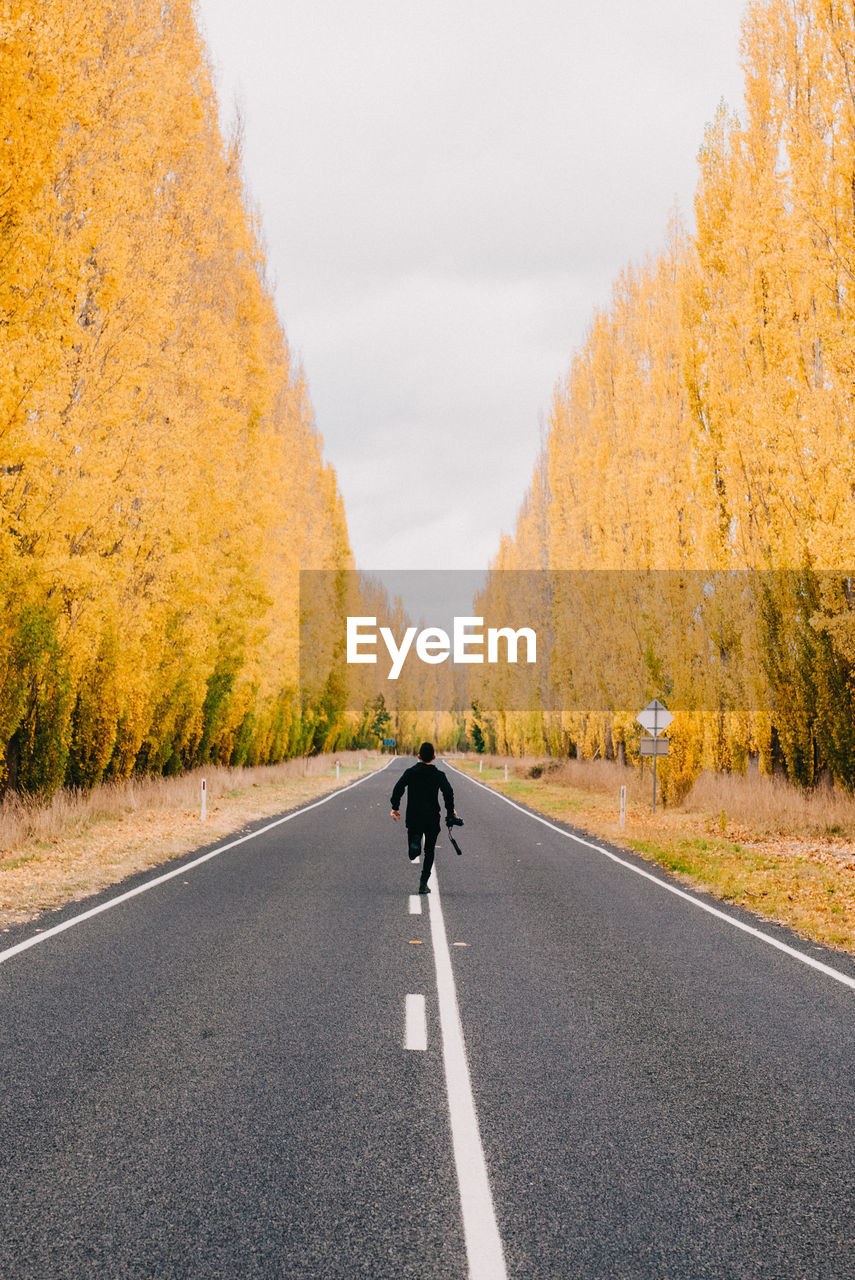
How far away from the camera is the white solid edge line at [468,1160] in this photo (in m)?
3.37

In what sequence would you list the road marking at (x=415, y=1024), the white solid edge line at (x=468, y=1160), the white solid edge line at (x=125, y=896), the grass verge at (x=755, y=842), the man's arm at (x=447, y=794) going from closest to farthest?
the white solid edge line at (x=468, y=1160)
the road marking at (x=415, y=1024)
the white solid edge line at (x=125, y=896)
the grass verge at (x=755, y=842)
the man's arm at (x=447, y=794)

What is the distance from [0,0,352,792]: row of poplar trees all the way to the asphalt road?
26.0ft

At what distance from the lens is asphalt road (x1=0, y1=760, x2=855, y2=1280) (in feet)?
11.3

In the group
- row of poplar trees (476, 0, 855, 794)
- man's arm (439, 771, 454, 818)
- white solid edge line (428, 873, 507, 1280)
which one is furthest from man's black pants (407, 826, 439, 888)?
row of poplar trees (476, 0, 855, 794)

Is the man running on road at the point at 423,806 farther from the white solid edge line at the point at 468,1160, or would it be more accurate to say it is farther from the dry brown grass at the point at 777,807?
the dry brown grass at the point at 777,807

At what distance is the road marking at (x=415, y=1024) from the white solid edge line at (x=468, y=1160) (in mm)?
120

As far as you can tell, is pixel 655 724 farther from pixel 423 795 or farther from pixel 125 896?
pixel 125 896

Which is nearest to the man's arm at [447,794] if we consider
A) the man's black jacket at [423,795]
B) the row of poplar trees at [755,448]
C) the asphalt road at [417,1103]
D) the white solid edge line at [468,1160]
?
the man's black jacket at [423,795]

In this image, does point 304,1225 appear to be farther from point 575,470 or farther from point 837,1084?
point 575,470

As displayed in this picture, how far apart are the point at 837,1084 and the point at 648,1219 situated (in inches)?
84.3

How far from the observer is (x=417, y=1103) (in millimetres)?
4875

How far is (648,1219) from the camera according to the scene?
3.64 meters

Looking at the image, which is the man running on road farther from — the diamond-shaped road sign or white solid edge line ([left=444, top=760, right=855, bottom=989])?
the diamond-shaped road sign

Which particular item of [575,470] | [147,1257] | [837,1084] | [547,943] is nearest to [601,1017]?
[837,1084]
